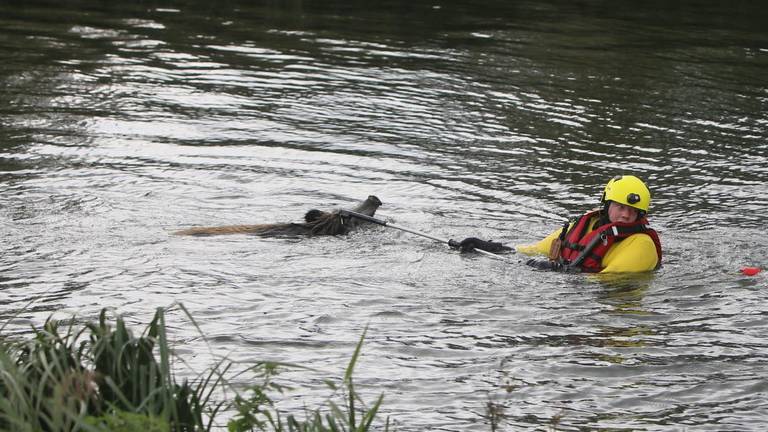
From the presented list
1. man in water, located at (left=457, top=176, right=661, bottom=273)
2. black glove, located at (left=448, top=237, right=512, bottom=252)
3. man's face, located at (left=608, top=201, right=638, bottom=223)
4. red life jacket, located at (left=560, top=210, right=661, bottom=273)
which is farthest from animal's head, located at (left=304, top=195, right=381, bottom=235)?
man's face, located at (left=608, top=201, right=638, bottom=223)

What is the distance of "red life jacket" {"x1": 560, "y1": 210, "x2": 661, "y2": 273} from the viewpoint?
10.1m

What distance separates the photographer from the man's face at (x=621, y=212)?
33.2 feet

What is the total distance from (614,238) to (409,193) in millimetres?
3568

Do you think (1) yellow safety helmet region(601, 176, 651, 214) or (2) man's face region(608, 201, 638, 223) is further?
(2) man's face region(608, 201, 638, 223)

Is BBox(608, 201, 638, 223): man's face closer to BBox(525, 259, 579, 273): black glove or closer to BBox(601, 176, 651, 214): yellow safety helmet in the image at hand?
BBox(601, 176, 651, 214): yellow safety helmet

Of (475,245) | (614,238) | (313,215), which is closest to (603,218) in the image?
(614,238)

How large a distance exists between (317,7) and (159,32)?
5.32 meters

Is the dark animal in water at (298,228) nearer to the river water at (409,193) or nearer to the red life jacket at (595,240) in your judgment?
the river water at (409,193)

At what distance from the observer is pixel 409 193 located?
13250mm

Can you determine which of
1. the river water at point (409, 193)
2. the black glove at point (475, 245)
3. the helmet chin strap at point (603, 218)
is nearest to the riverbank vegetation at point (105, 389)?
the river water at point (409, 193)

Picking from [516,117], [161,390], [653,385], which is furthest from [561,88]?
[161,390]

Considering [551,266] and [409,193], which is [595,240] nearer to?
[551,266]

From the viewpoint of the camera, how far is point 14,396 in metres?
4.69

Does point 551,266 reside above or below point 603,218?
below
